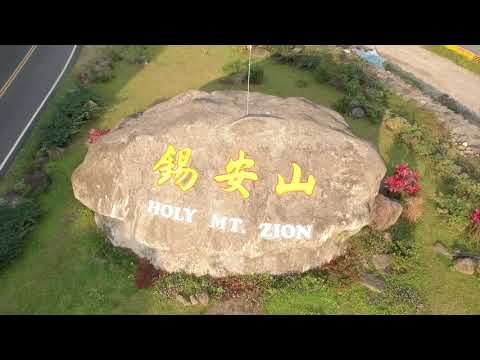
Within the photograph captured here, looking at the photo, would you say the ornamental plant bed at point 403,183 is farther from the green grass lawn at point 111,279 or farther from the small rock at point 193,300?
the small rock at point 193,300

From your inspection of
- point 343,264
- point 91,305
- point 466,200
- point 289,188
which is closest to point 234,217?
point 289,188

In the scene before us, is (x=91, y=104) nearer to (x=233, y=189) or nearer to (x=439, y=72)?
(x=233, y=189)

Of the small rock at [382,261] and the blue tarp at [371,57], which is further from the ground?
the blue tarp at [371,57]

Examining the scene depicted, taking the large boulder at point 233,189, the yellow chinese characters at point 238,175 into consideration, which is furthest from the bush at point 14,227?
the yellow chinese characters at point 238,175

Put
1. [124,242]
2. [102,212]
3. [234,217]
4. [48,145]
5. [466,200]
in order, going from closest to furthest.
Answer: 1. [234,217]
2. [102,212]
3. [124,242]
4. [466,200]
5. [48,145]

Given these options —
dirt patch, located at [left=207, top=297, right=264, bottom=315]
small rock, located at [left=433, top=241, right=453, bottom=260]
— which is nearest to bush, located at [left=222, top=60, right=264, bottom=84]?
small rock, located at [left=433, top=241, right=453, bottom=260]

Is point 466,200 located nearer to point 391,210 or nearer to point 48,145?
point 391,210
